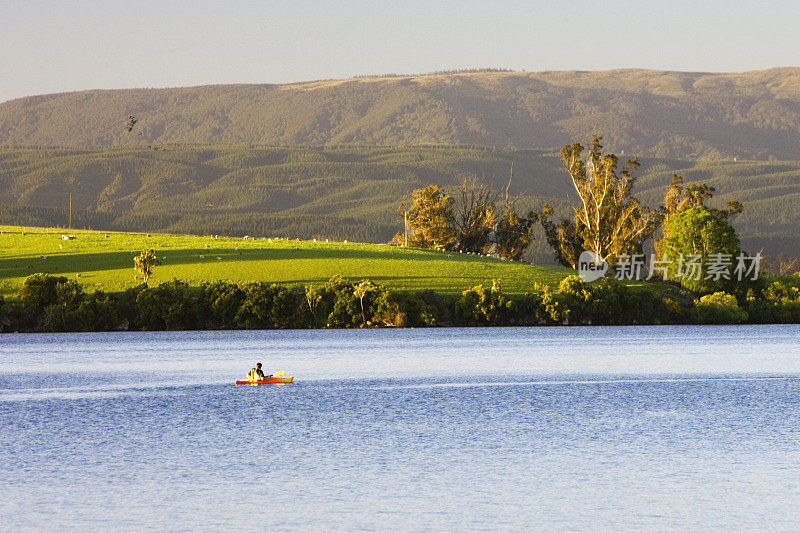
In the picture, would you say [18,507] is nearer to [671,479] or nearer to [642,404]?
[671,479]

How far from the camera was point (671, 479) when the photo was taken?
3075cm

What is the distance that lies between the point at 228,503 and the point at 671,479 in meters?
10.9

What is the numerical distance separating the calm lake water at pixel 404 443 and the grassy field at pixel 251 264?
5314 centimetres

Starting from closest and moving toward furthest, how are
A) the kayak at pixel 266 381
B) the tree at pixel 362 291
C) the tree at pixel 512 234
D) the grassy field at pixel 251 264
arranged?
1. the kayak at pixel 266 381
2. the tree at pixel 362 291
3. the grassy field at pixel 251 264
4. the tree at pixel 512 234

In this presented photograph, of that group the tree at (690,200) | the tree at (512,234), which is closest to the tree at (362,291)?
the tree at (512,234)

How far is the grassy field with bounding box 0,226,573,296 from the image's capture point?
132 metres

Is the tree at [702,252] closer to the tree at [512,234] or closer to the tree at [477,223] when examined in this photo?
the tree at [512,234]

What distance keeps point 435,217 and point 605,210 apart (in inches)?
1202

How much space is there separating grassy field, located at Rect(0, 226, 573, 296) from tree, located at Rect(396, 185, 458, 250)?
7519mm

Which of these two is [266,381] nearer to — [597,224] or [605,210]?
[597,224]

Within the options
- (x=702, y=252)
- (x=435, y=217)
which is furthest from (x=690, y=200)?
(x=435, y=217)

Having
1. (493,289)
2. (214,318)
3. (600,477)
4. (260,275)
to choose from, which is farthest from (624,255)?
(600,477)

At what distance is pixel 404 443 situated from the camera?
1516 inches

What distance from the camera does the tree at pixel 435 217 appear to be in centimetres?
16662
